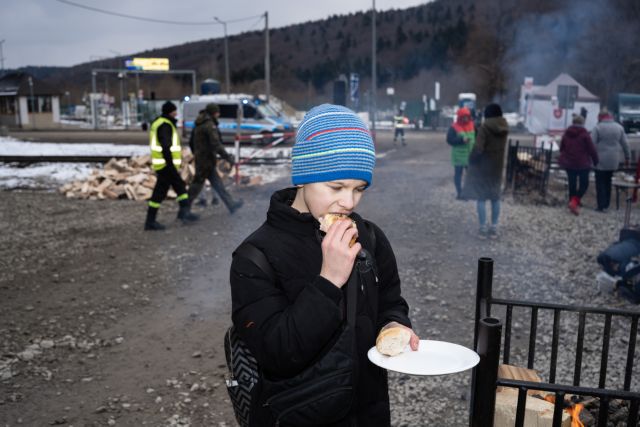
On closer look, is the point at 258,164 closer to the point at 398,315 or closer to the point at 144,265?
the point at 144,265

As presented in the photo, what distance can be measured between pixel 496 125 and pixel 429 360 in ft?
22.7

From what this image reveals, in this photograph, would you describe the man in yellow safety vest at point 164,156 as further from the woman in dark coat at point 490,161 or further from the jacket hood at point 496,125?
the jacket hood at point 496,125

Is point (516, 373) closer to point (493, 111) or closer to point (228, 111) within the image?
point (493, 111)

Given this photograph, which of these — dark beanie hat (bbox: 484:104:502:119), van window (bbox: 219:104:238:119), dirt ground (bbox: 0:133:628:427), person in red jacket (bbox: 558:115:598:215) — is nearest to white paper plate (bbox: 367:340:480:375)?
dirt ground (bbox: 0:133:628:427)

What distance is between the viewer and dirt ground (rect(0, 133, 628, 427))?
3812mm

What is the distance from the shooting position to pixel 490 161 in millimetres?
8086

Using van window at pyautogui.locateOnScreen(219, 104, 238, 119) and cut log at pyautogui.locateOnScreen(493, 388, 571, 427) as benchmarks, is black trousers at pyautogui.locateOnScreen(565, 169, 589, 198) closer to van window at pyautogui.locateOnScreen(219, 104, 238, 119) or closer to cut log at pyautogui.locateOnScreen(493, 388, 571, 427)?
cut log at pyautogui.locateOnScreen(493, 388, 571, 427)

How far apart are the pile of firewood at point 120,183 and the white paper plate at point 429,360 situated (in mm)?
10492

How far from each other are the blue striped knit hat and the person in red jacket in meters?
9.45

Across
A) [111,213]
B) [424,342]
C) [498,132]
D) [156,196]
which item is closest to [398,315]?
[424,342]

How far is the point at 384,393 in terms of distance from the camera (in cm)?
180

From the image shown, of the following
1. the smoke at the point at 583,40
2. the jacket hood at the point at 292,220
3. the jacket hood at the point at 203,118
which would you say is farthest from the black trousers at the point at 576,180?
the jacket hood at the point at 292,220

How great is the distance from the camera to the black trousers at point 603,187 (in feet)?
33.9

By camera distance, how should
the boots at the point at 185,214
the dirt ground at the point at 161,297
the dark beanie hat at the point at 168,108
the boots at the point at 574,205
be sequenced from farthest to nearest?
the boots at the point at 574,205, the boots at the point at 185,214, the dark beanie hat at the point at 168,108, the dirt ground at the point at 161,297
